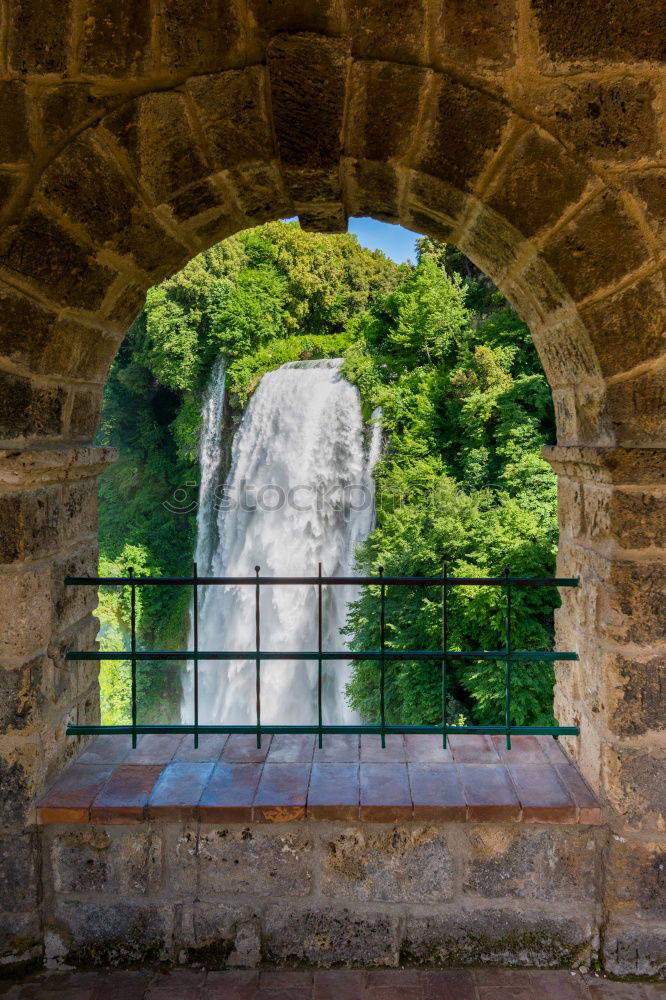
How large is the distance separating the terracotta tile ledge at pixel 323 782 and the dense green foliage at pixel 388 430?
6.01m

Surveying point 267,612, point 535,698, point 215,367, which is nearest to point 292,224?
point 215,367

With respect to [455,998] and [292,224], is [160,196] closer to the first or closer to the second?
[455,998]

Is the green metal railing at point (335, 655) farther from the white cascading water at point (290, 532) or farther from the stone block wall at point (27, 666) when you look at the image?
the white cascading water at point (290, 532)

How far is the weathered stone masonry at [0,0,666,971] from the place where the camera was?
1712mm

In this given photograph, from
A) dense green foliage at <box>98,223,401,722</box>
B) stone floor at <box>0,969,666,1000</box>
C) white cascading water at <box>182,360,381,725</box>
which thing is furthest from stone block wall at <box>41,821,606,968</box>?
dense green foliage at <box>98,223,401,722</box>

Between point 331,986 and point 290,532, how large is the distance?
37.2 ft

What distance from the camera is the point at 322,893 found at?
199 centimetres

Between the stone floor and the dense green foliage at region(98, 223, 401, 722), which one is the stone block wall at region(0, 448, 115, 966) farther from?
the dense green foliage at region(98, 223, 401, 722)

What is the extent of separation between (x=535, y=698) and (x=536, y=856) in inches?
256

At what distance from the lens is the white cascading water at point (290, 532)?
490 inches

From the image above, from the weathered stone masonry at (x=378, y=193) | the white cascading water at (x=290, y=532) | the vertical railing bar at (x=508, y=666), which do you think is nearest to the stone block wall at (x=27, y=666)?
the weathered stone masonry at (x=378, y=193)

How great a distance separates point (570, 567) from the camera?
7.20 ft

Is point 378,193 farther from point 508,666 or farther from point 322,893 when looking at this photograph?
point 322,893

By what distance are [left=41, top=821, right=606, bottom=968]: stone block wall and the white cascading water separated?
968cm
